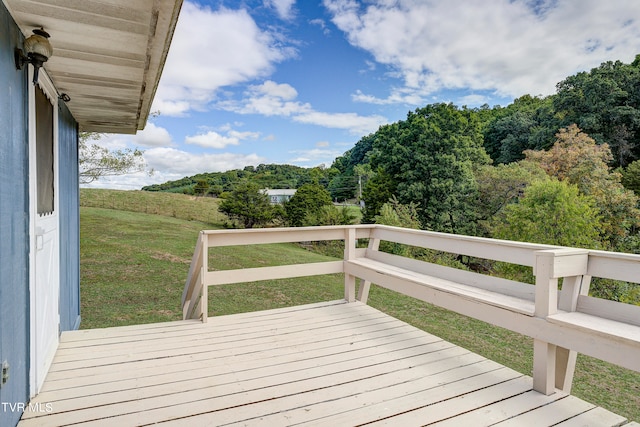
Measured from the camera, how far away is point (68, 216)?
3666mm

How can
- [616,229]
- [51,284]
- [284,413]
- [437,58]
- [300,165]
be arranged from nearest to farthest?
[284,413], [51,284], [616,229], [437,58], [300,165]

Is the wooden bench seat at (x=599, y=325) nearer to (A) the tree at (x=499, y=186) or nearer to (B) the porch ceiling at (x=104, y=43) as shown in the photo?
(B) the porch ceiling at (x=104, y=43)

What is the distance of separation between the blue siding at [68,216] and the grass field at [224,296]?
1.13 m

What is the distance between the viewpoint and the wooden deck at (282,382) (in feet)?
6.17

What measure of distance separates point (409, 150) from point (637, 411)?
65.3 ft

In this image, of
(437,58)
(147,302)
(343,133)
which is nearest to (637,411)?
(147,302)

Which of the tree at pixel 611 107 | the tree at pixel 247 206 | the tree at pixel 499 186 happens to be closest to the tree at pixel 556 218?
the tree at pixel 499 186

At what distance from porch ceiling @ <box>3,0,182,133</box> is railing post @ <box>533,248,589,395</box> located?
243 centimetres

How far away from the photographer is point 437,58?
2534 cm

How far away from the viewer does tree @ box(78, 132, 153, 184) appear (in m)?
9.75

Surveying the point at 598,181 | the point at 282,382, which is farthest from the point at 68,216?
the point at 598,181

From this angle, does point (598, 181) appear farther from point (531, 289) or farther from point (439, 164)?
point (531, 289)

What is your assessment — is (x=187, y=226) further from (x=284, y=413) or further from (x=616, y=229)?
(x=616, y=229)

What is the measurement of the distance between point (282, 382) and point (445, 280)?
1.65m
